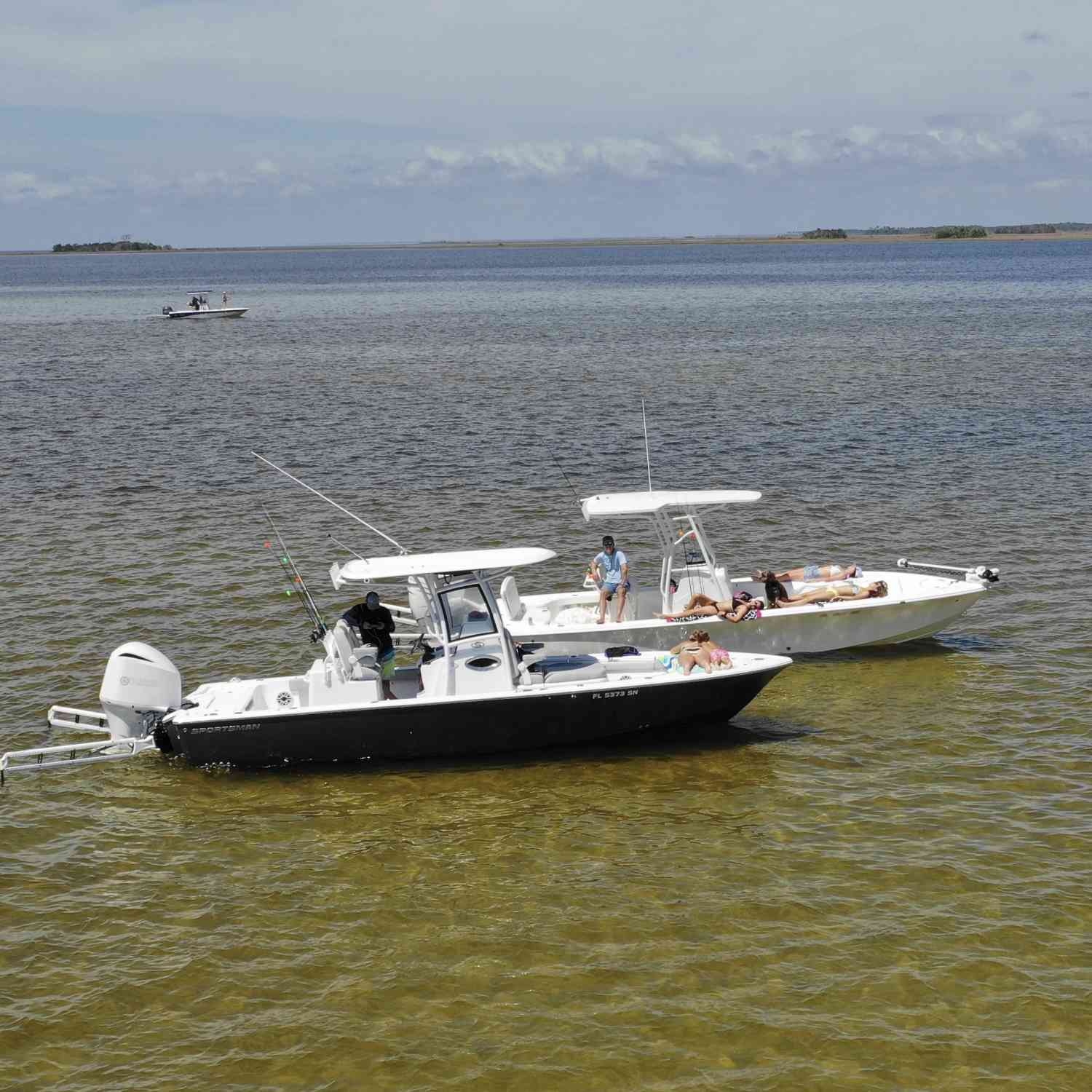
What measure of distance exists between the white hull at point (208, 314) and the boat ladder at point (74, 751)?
259 ft

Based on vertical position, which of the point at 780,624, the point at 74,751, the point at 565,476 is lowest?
the point at 74,751

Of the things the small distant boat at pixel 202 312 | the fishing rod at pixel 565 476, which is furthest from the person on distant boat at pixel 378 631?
the small distant boat at pixel 202 312

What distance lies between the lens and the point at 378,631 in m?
16.4

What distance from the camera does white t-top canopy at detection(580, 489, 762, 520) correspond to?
19.1 meters

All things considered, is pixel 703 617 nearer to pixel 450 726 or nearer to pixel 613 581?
pixel 613 581

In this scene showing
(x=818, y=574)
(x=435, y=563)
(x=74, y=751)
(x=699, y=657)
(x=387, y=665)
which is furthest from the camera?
(x=818, y=574)

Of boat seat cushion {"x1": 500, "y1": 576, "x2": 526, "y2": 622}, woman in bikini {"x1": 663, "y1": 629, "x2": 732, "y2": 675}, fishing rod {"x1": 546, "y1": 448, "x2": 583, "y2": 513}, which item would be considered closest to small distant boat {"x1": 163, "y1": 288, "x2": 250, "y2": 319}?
fishing rod {"x1": 546, "y1": 448, "x2": 583, "y2": 513}

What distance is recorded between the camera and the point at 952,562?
2362cm

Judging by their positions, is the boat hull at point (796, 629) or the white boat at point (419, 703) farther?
the boat hull at point (796, 629)

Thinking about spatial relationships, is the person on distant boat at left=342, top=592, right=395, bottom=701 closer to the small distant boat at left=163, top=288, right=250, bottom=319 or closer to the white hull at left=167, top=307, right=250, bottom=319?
the small distant boat at left=163, top=288, right=250, bottom=319

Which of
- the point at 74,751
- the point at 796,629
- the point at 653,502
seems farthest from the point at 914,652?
the point at 74,751

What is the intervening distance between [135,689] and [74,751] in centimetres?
129

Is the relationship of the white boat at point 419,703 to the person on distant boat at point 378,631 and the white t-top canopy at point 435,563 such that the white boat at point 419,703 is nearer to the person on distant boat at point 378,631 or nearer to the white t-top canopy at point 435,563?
the white t-top canopy at point 435,563

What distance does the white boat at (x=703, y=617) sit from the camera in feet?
61.4
